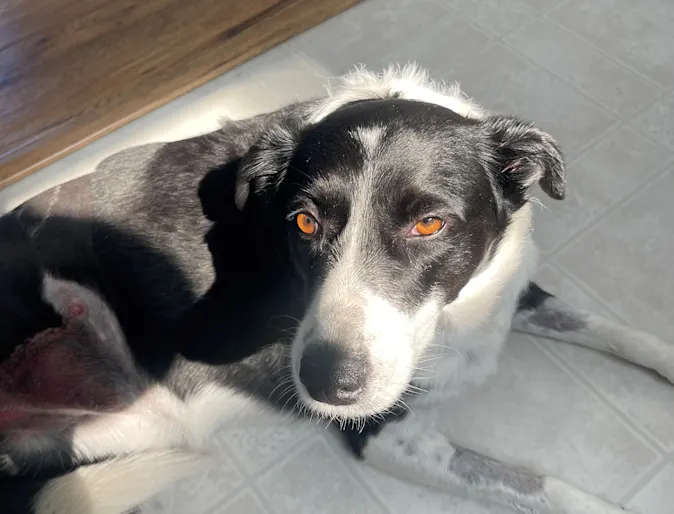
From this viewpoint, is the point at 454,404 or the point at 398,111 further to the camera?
the point at 454,404

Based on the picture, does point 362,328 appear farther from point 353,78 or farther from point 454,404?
point 353,78

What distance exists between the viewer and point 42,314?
1.78m

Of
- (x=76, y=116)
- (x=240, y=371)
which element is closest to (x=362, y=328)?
(x=240, y=371)

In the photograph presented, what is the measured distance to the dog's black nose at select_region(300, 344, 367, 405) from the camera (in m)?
1.43

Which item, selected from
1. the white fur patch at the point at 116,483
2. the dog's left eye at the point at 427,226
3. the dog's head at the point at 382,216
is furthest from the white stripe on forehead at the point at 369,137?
the white fur patch at the point at 116,483

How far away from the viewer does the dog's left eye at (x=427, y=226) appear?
1521 millimetres

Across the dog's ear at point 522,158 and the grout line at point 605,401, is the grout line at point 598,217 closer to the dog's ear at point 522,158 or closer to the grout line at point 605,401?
the grout line at point 605,401

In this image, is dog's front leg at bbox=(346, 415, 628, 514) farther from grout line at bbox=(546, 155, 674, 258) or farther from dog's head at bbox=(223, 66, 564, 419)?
grout line at bbox=(546, 155, 674, 258)

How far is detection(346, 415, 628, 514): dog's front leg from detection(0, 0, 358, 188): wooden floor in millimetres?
1783

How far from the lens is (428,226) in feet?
5.01

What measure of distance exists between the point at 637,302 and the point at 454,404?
706 millimetres

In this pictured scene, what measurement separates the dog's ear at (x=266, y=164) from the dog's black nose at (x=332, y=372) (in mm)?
485

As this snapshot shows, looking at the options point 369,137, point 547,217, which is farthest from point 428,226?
point 547,217

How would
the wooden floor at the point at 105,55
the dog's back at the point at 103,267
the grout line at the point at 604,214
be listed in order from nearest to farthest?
1. the dog's back at the point at 103,267
2. the grout line at the point at 604,214
3. the wooden floor at the point at 105,55
